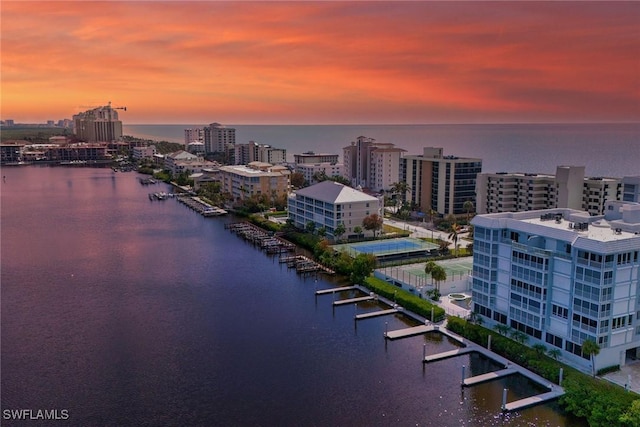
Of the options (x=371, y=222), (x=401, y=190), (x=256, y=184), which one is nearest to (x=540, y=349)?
(x=371, y=222)

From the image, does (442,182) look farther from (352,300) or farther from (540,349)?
(540,349)

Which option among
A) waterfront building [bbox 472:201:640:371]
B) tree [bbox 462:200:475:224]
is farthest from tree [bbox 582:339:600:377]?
tree [bbox 462:200:475:224]

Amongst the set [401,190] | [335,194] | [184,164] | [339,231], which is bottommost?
[339,231]

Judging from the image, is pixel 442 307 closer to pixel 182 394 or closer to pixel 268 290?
pixel 268 290

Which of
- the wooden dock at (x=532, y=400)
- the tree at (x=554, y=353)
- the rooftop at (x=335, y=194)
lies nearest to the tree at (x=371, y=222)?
the rooftop at (x=335, y=194)

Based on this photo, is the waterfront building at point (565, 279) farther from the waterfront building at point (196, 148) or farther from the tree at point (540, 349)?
the waterfront building at point (196, 148)

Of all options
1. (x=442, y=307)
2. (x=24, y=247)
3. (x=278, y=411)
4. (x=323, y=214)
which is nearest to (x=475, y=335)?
(x=442, y=307)

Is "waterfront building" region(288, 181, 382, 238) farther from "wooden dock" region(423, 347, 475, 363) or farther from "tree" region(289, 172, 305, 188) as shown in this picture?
"tree" region(289, 172, 305, 188)
